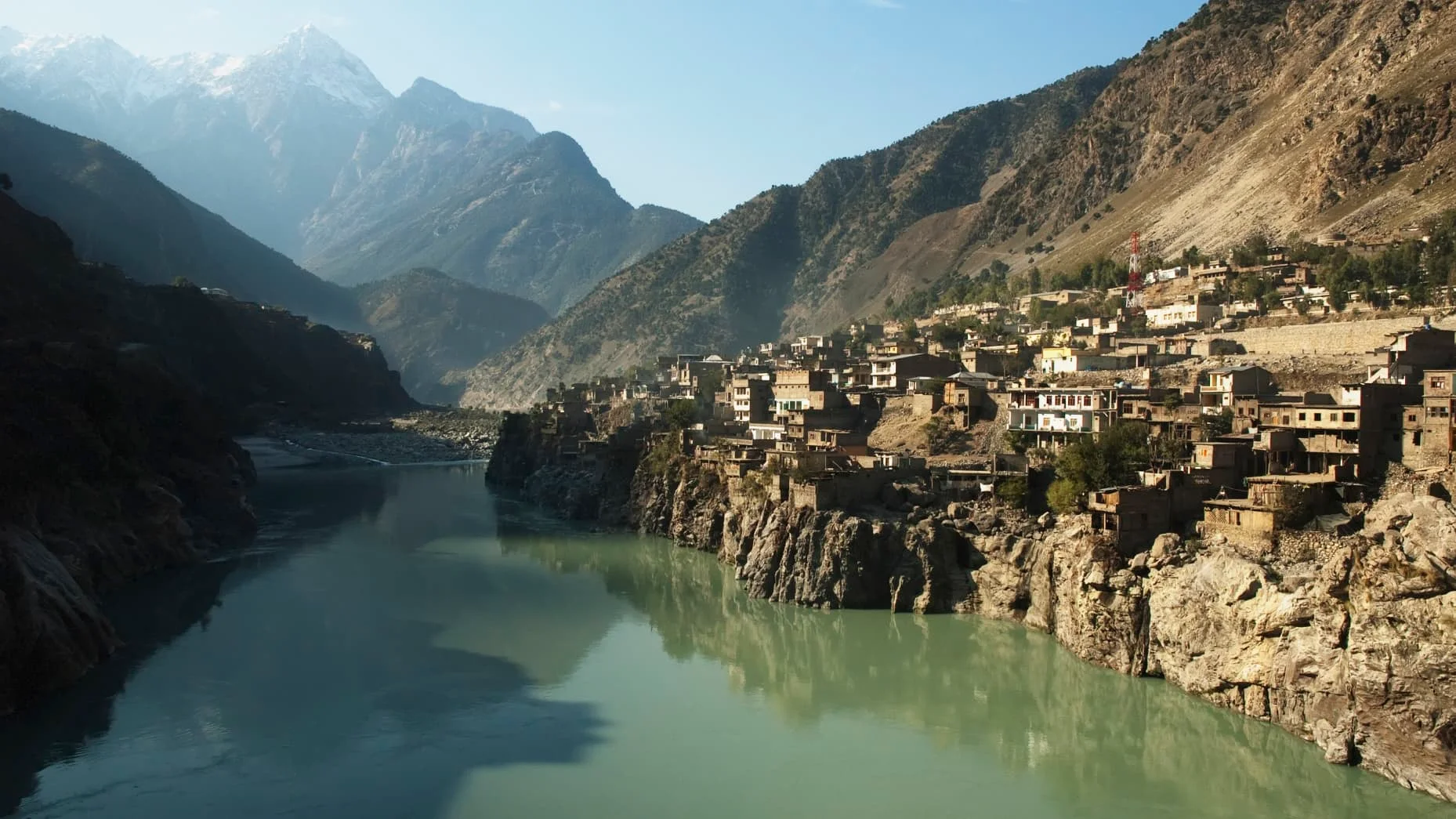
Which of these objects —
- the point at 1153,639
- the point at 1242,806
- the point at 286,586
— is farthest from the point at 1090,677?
the point at 286,586

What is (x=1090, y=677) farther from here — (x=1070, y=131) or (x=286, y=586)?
(x=1070, y=131)

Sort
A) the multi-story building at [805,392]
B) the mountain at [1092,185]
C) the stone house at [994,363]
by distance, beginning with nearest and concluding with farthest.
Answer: the multi-story building at [805,392] → the stone house at [994,363] → the mountain at [1092,185]

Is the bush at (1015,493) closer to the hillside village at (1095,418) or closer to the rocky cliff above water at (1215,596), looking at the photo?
the hillside village at (1095,418)

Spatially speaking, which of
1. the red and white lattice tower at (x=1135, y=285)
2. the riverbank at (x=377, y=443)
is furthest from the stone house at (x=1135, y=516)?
the riverbank at (x=377, y=443)

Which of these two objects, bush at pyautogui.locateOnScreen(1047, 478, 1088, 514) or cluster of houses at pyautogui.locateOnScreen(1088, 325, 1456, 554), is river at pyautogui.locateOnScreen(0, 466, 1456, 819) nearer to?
bush at pyautogui.locateOnScreen(1047, 478, 1088, 514)

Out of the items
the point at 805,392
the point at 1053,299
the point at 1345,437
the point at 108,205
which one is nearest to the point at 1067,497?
the point at 1345,437

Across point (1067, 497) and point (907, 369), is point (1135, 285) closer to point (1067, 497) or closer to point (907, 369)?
point (907, 369)
